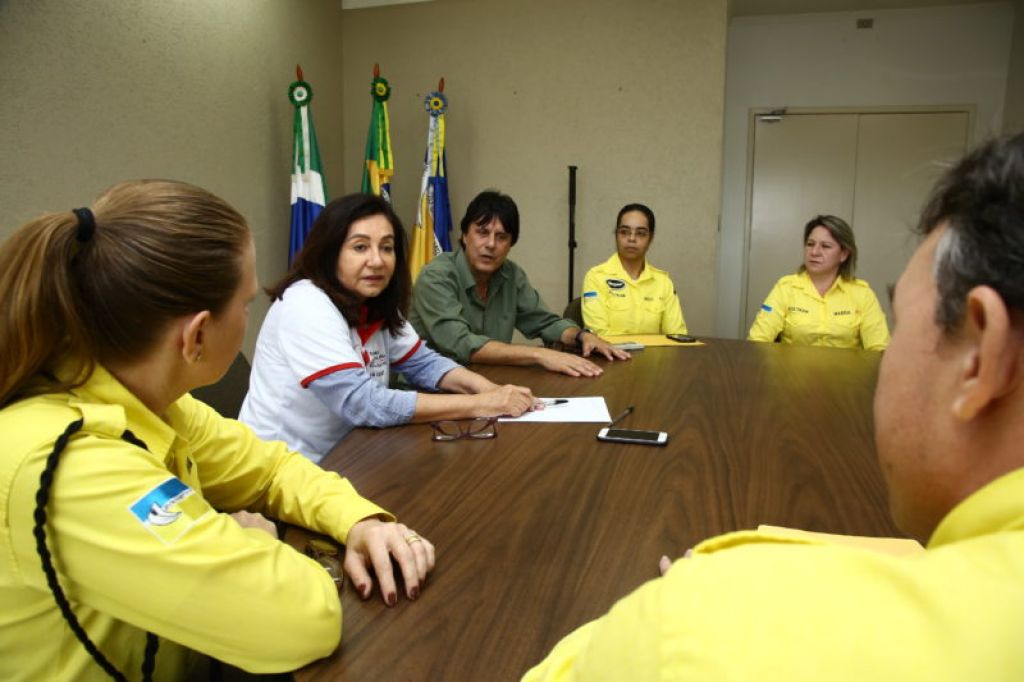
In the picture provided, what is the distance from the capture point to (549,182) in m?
4.79

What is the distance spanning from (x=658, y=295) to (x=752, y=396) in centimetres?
179

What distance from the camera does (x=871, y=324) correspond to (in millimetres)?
3260

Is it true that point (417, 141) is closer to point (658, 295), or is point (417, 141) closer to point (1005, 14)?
point (658, 295)

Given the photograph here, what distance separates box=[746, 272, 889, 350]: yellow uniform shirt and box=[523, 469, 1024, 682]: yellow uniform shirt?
10.1 feet

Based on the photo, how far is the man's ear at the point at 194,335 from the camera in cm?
87

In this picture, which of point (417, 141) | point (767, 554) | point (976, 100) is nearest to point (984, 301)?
point (767, 554)

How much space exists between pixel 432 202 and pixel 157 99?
5.93ft

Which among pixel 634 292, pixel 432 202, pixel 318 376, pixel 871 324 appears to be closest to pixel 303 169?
pixel 432 202

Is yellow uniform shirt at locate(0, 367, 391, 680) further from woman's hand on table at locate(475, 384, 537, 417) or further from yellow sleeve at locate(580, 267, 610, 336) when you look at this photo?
yellow sleeve at locate(580, 267, 610, 336)

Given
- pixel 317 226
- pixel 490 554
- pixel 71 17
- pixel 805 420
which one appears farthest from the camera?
pixel 71 17

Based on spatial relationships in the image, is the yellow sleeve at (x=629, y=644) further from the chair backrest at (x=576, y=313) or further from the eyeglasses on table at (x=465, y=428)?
the chair backrest at (x=576, y=313)

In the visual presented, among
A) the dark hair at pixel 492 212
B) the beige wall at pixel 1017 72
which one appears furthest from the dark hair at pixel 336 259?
the beige wall at pixel 1017 72

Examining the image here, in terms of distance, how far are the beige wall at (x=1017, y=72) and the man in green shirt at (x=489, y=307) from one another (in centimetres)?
400

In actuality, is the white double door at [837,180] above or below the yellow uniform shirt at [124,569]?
above
